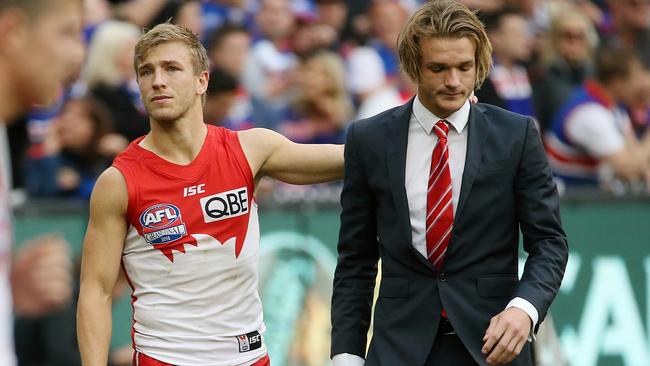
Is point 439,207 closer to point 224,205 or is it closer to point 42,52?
point 224,205

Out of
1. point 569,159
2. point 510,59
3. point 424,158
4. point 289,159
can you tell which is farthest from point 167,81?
point 510,59

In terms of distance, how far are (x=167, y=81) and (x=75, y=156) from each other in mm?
4235

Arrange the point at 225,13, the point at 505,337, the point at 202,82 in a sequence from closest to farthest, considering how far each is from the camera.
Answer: the point at 505,337
the point at 202,82
the point at 225,13

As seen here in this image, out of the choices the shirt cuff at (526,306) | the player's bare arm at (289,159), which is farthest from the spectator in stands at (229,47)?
the shirt cuff at (526,306)

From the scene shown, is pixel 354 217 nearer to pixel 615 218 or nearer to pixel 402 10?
pixel 615 218

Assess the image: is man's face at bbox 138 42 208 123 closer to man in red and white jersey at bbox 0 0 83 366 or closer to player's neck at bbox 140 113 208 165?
player's neck at bbox 140 113 208 165

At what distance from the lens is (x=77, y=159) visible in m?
10.5

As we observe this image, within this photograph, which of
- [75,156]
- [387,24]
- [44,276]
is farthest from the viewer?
[387,24]

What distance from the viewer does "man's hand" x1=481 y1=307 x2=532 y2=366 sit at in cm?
534

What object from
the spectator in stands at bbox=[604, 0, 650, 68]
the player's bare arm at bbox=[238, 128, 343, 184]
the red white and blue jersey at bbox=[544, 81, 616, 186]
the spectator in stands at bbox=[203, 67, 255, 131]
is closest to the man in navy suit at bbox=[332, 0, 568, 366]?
the player's bare arm at bbox=[238, 128, 343, 184]

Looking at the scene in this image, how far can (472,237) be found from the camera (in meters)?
5.62

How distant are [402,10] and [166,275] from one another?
7649 millimetres

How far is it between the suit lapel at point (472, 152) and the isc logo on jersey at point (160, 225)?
1.53 metres

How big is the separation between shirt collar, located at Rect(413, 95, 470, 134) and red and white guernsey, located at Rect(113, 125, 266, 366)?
3.97 ft
